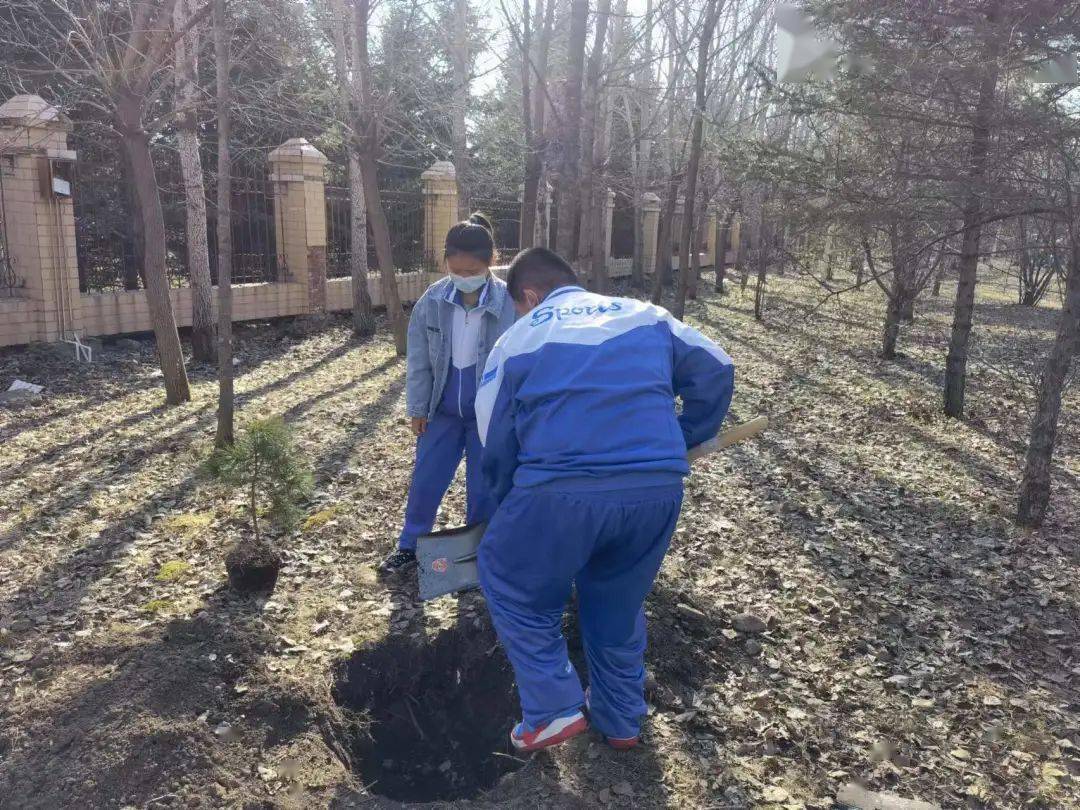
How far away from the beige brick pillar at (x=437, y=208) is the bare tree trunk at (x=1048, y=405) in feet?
41.1

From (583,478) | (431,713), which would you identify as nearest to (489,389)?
(583,478)

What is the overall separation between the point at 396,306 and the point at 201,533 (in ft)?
21.2

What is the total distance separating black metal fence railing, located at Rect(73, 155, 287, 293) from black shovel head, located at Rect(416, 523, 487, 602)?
937 cm

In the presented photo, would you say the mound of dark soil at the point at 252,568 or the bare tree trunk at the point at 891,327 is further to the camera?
the bare tree trunk at the point at 891,327

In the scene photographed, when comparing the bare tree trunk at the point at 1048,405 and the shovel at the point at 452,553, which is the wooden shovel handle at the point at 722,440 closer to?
the shovel at the point at 452,553

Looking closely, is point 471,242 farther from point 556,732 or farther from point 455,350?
point 556,732

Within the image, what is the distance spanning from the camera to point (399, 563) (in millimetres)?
4230

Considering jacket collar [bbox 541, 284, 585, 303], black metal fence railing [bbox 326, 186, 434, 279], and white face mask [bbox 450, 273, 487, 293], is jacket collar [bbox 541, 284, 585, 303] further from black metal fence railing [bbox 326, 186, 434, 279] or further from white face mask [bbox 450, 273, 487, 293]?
black metal fence railing [bbox 326, 186, 434, 279]

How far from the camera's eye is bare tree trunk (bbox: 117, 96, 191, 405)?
6.68 m

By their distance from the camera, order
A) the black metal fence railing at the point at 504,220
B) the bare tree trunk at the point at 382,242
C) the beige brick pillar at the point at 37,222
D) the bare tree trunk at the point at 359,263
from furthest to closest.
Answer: the black metal fence railing at the point at 504,220, the bare tree trunk at the point at 359,263, the bare tree trunk at the point at 382,242, the beige brick pillar at the point at 37,222

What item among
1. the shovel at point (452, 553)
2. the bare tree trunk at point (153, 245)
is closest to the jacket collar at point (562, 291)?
the shovel at point (452, 553)

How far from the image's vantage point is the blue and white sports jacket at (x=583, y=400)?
2.39 meters

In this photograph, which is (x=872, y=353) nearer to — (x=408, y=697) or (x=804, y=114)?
(x=804, y=114)

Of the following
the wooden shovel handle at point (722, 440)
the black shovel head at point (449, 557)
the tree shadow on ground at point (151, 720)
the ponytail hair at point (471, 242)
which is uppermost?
the ponytail hair at point (471, 242)
